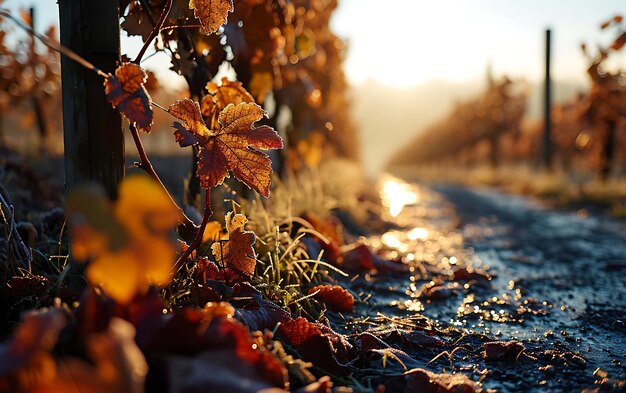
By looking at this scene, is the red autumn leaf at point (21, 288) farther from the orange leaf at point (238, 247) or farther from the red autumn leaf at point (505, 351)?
the red autumn leaf at point (505, 351)

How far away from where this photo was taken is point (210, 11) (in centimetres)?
159

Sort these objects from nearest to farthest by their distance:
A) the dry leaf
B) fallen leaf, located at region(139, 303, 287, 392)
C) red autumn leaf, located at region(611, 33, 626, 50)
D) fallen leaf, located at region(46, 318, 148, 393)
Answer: fallen leaf, located at region(46, 318, 148, 393) < fallen leaf, located at region(139, 303, 287, 392) < the dry leaf < red autumn leaf, located at region(611, 33, 626, 50)

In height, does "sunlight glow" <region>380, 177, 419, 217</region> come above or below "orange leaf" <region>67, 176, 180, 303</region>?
below

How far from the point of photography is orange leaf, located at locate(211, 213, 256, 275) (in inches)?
70.6

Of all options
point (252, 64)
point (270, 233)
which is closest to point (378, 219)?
point (252, 64)

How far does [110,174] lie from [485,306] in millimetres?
1805

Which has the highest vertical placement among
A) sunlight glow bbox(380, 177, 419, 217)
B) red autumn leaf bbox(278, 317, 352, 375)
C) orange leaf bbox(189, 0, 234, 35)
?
orange leaf bbox(189, 0, 234, 35)

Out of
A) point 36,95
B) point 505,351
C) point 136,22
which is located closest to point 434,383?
point 505,351

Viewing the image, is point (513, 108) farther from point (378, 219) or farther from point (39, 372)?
point (39, 372)

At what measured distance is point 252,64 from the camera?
10.5ft

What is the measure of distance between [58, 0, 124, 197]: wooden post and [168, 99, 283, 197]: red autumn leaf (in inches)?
9.8

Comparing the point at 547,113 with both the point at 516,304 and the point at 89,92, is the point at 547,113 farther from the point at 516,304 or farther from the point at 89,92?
the point at 89,92

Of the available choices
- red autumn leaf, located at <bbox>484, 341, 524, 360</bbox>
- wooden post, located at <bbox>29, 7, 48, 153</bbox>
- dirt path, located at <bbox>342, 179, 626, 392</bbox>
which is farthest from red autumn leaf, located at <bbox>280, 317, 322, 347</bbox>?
wooden post, located at <bbox>29, 7, 48, 153</bbox>

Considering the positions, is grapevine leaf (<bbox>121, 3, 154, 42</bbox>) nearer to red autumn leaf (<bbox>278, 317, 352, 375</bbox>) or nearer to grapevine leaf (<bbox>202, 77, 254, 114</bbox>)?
grapevine leaf (<bbox>202, 77, 254, 114</bbox>)
